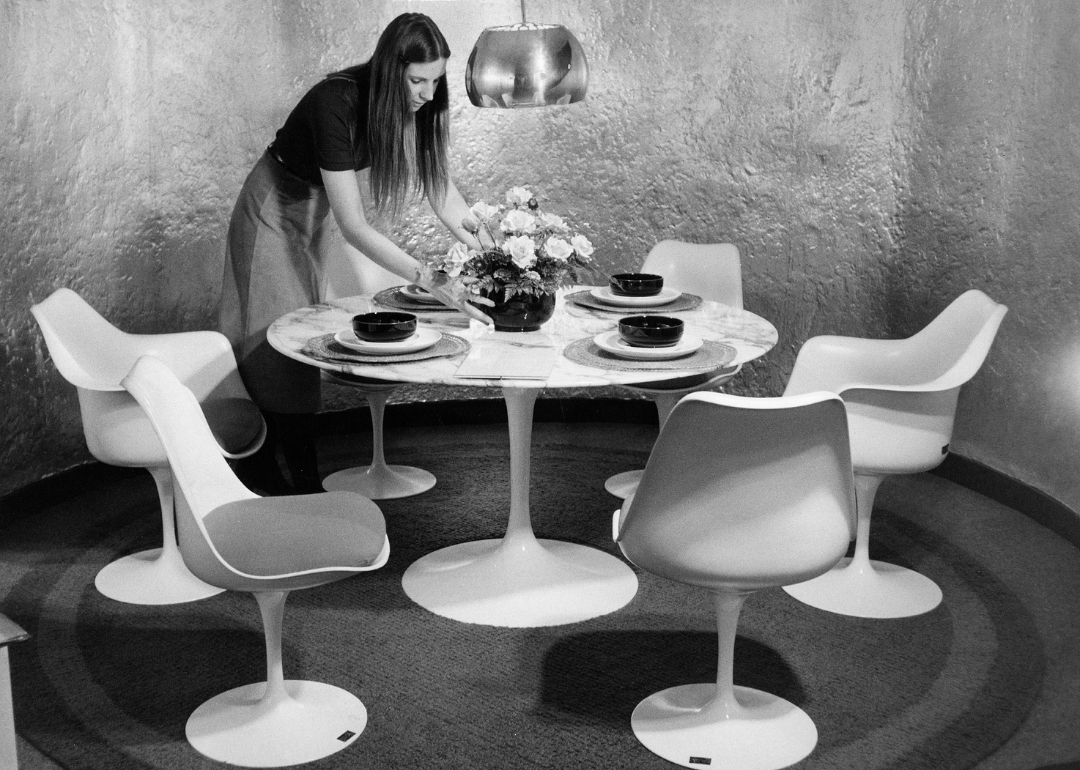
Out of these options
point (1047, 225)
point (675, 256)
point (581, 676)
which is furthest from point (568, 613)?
point (1047, 225)

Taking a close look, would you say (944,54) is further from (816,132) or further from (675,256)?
(675,256)

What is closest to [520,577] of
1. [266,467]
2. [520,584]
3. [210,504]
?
[520,584]

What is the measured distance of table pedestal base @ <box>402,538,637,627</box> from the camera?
131 inches

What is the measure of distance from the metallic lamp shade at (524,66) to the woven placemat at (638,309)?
814mm

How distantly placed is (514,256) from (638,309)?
2.03 ft

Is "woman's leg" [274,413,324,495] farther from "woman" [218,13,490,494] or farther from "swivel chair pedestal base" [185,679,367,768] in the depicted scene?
"swivel chair pedestal base" [185,679,367,768]

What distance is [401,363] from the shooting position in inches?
114

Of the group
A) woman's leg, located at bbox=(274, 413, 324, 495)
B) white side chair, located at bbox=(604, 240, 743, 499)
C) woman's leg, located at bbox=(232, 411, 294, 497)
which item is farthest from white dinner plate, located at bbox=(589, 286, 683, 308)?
woman's leg, located at bbox=(232, 411, 294, 497)

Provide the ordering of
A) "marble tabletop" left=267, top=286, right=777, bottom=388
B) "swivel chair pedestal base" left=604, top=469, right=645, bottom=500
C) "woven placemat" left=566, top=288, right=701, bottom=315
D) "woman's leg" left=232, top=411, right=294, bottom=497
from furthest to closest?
"swivel chair pedestal base" left=604, top=469, right=645, bottom=500 < "woman's leg" left=232, top=411, right=294, bottom=497 < "woven placemat" left=566, top=288, right=701, bottom=315 < "marble tabletop" left=267, top=286, right=777, bottom=388

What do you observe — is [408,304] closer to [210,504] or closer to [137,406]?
[137,406]

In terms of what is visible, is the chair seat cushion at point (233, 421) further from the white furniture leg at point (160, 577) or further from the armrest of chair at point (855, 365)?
the armrest of chair at point (855, 365)

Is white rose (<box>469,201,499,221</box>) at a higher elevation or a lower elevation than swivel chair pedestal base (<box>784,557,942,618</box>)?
higher

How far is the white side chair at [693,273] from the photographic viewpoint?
4355 millimetres

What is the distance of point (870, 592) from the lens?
A: 137 inches
